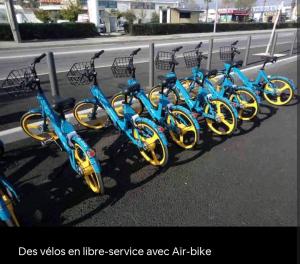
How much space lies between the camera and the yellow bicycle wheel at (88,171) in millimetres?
2742

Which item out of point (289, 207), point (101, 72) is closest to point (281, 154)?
point (289, 207)

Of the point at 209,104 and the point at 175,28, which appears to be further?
the point at 175,28

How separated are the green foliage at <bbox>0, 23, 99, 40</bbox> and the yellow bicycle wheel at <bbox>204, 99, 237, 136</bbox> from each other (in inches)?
817

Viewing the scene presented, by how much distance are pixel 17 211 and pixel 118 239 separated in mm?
1140

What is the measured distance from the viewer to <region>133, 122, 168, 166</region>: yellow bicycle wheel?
10.8 feet

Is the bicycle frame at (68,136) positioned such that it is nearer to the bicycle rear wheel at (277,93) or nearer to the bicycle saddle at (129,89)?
the bicycle saddle at (129,89)

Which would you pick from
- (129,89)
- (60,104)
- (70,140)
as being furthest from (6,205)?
(129,89)

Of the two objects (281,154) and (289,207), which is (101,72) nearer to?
(281,154)

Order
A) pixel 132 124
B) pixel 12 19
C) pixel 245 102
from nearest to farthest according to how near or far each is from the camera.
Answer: pixel 132 124 < pixel 245 102 < pixel 12 19

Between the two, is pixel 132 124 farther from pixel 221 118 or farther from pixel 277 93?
pixel 277 93

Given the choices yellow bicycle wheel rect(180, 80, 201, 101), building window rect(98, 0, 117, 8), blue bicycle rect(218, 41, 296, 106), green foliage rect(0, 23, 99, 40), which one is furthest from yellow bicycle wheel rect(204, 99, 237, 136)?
building window rect(98, 0, 117, 8)

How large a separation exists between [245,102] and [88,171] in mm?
3325

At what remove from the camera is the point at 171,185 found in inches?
123

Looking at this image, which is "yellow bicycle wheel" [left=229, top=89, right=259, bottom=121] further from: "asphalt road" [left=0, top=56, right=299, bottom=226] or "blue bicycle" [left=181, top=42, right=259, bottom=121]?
"asphalt road" [left=0, top=56, right=299, bottom=226]
